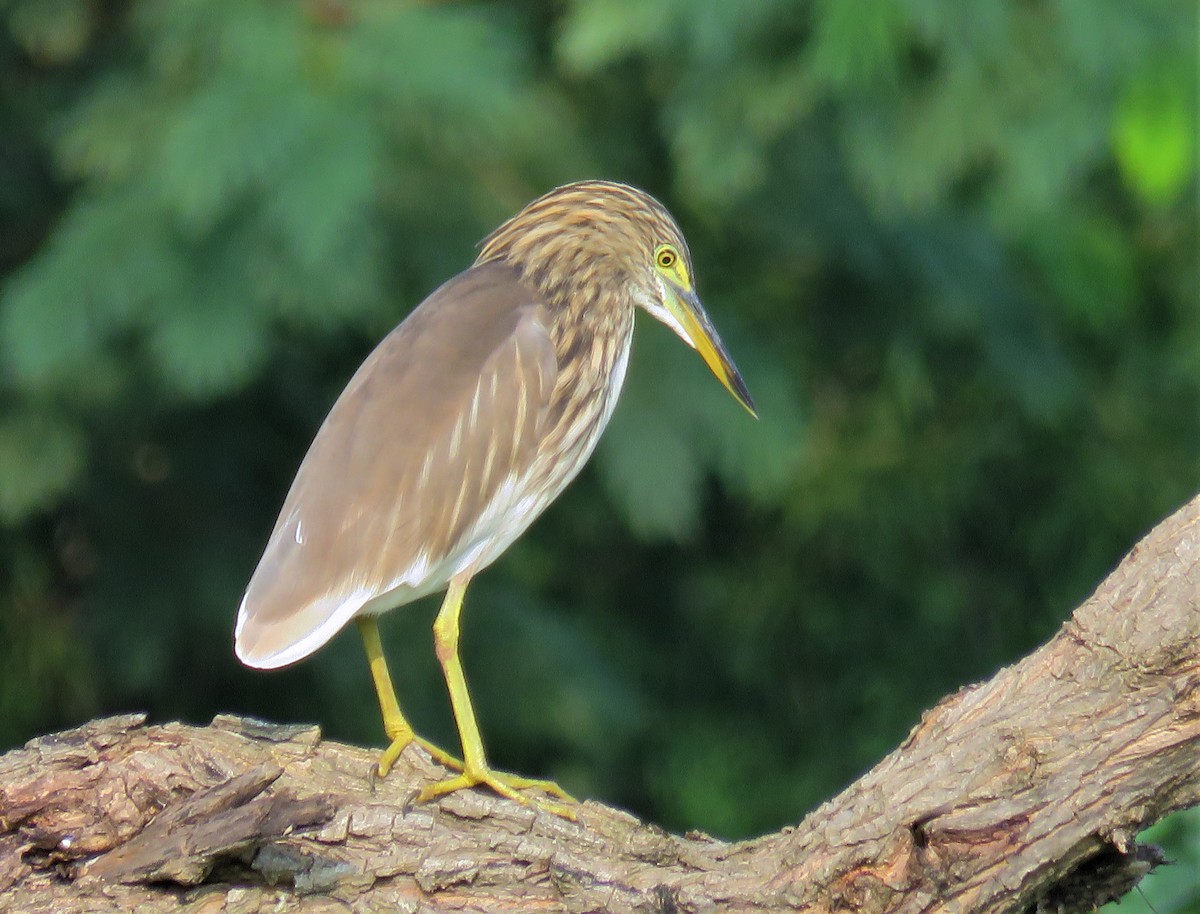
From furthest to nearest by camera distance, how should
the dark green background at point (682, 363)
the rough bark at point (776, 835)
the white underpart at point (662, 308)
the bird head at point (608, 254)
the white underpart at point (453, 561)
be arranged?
the dark green background at point (682, 363) < the white underpart at point (662, 308) < the bird head at point (608, 254) < the white underpart at point (453, 561) < the rough bark at point (776, 835)

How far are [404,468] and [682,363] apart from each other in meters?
2.23

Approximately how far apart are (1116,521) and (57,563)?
4032 mm

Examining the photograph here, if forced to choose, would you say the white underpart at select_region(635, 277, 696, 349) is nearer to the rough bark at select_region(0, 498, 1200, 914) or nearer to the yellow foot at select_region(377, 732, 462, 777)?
the yellow foot at select_region(377, 732, 462, 777)

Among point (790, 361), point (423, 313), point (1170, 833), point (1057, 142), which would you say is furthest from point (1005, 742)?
point (790, 361)

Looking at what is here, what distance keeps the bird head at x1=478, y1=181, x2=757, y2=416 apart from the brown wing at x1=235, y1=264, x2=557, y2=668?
195 millimetres

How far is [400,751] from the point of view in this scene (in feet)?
10.2

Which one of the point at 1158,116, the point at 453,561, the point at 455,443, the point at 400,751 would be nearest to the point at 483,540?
the point at 453,561

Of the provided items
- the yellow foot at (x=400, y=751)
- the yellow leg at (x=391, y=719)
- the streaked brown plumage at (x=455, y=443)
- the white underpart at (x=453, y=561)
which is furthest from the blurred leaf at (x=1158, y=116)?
the yellow foot at (x=400, y=751)

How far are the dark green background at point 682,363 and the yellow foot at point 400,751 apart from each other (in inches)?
64.4

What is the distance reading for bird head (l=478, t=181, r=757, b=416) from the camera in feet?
12.0

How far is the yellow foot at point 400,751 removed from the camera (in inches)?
118

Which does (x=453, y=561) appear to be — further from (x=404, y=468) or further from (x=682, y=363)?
(x=682, y=363)

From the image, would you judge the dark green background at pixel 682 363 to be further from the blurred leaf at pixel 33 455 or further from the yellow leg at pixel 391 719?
the yellow leg at pixel 391 719

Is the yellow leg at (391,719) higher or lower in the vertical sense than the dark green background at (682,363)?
lower
